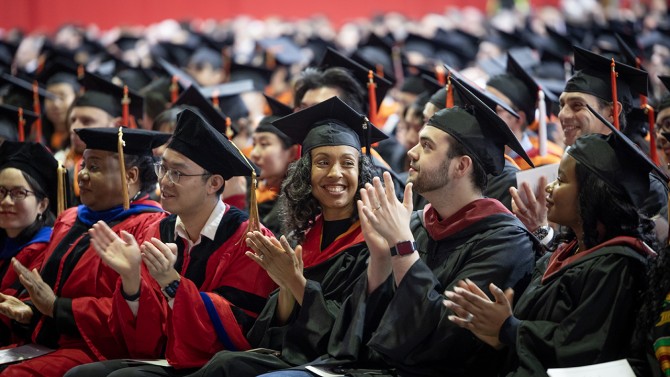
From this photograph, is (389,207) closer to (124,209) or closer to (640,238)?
(640,238)

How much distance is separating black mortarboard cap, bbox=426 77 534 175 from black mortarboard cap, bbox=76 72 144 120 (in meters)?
3.28

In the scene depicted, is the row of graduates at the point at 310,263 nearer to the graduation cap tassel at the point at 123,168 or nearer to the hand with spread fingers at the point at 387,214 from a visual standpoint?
the hand with spread fingers at the point at 387,214

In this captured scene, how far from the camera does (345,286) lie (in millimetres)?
3865

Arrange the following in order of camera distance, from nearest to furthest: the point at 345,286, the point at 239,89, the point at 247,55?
the point at 345,286
the point at 239,89
the point at 247,55

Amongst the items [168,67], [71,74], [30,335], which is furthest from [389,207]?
[71,74]

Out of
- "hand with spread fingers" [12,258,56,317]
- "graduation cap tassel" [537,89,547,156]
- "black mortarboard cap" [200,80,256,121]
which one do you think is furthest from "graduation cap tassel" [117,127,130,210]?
"black mortarboard cap" [200,80,256,121]

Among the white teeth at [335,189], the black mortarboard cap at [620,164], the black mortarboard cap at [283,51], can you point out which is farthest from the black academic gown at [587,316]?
the black mortarboard cap at [283,51]

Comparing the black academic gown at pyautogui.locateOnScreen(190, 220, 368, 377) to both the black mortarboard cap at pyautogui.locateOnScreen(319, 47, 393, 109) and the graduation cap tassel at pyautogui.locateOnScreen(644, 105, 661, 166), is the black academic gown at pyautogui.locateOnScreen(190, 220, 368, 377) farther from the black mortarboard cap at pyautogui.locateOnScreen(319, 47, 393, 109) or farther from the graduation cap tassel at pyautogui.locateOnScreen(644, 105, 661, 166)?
the black mortarboard cap at pyautogui.locateOnScreen(319, 47, 393, 109)

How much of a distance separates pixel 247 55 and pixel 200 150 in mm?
10354

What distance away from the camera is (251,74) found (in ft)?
31.2

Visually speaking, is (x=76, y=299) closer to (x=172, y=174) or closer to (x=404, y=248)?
(x=172, y=174)

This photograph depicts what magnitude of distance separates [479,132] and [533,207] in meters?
0.52

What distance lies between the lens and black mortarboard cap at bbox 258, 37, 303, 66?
38.1ft

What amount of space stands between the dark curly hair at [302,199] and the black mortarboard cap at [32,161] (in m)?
1.58
